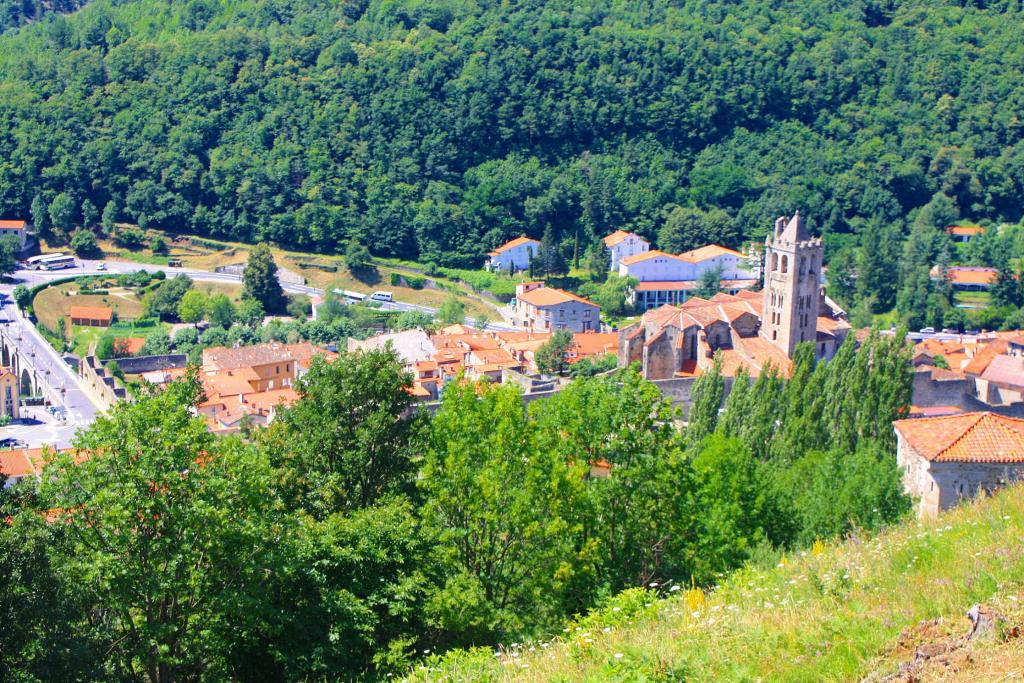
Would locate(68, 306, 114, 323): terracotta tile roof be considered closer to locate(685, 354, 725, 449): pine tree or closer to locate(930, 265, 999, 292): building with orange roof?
locate(685, 354, 725, 449): pine tree

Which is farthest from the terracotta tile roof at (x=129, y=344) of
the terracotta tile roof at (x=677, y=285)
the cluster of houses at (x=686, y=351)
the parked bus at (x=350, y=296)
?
the terracotta tile roof at (x=677, y=285)

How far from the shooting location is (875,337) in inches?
1270

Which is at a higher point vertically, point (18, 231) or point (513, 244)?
point (18, 231)

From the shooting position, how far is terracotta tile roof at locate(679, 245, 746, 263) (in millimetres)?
70188

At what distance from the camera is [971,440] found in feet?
57.4

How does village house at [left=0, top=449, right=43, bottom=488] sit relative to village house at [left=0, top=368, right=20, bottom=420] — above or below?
above

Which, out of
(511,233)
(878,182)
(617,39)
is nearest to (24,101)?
(511,233)

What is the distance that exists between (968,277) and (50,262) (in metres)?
53.8

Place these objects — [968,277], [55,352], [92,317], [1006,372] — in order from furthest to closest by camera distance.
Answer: [968,277] → [92,317] → [55,352] → [1006,372]

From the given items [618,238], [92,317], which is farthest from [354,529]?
[618,238]

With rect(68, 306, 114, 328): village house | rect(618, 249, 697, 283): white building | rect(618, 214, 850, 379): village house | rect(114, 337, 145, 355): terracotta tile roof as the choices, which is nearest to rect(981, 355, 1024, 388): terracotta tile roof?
rect(618, 214, 850, 379): village house

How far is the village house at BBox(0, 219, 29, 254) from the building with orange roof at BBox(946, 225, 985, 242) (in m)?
58.4

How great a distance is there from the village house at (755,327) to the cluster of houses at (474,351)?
516 centimetres

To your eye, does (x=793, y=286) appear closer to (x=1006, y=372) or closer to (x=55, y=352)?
(x=1006, y=372)
